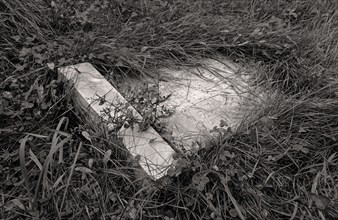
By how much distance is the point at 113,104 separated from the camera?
6.57ft

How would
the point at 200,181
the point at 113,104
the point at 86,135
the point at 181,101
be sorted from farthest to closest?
the point at 181,101
the point at 113,104
the point at 86,135
the point at 200,181

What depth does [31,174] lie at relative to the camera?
1734mm

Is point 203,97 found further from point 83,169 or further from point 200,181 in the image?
point 83,169

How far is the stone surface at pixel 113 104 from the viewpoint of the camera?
175 cm

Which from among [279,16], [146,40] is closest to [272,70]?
[279,16]

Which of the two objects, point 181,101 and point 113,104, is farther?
point 181,101

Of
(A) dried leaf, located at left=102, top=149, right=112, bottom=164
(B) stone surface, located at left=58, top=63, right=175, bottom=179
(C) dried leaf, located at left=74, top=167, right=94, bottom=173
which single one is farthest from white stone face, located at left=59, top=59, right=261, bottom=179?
(C) dried leaf, located at left=74, top=167, right=94, bottom=173

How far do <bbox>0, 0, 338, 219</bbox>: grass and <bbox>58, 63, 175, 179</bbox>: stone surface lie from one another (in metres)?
0.06

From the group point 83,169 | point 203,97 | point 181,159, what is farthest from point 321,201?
point 83,169

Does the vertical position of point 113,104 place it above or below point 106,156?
above

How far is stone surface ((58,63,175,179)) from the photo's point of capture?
5.74 feet

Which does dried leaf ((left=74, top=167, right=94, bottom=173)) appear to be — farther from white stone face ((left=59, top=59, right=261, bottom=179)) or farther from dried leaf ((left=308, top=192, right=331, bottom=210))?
dried leaf ((left=308, top=192, right=331, bottom=210))

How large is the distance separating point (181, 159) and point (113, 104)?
1.75ft

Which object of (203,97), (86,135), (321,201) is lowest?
(321,201)
